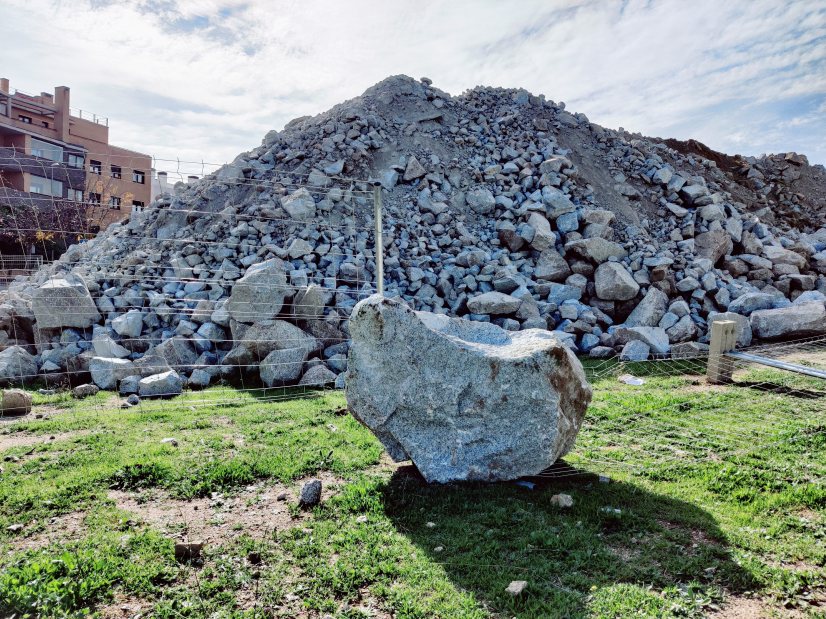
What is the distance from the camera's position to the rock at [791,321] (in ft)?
36.6

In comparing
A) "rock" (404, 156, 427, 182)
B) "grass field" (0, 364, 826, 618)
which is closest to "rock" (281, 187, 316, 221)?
"rock" (404, 156, 427, 182)

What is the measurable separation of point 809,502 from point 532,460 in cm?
215

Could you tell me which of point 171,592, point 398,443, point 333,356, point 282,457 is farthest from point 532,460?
point 333,356

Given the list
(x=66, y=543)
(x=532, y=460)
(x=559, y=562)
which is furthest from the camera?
(x=532, y=460)

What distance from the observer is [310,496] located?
15.6ft

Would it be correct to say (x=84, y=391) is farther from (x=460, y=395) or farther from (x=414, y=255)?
(x=414, y=255)

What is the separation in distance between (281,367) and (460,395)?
5.16 meters

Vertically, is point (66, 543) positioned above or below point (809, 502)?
below

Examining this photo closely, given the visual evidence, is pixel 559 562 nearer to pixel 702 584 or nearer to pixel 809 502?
pixel 702 584

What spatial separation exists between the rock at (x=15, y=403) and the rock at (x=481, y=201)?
1049 centimetres

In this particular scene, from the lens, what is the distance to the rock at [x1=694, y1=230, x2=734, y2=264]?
598 inches

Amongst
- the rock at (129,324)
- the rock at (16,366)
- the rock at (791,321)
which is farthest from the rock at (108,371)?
the rock at (791,321)

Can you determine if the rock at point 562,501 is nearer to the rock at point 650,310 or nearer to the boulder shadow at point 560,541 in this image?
the boulder shadow at point 560,541

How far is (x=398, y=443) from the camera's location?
5.27 metres
